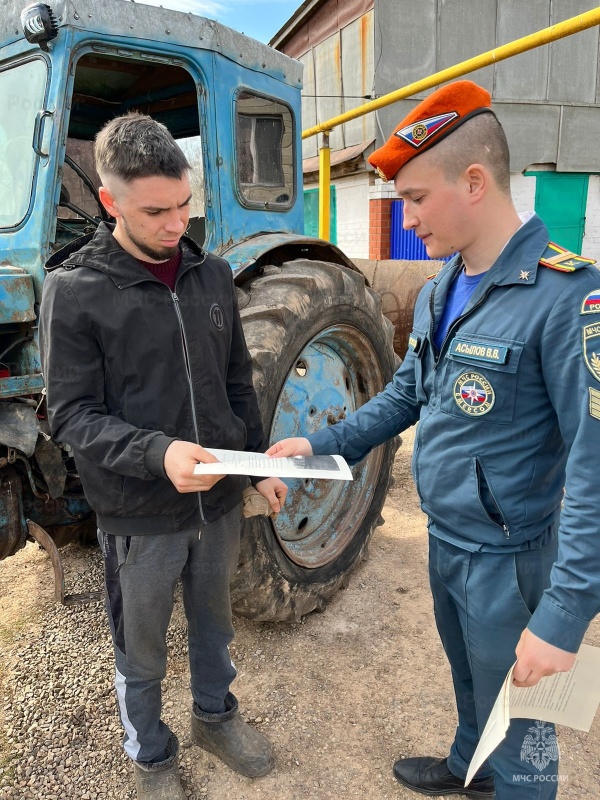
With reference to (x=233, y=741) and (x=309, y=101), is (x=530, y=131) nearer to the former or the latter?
(x=309, y=101)

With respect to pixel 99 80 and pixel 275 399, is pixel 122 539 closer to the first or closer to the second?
pixel 275 399

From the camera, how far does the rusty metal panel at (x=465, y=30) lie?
29.6ft

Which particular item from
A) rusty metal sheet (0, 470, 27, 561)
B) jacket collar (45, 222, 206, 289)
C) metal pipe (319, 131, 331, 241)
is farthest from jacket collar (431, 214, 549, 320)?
metal pipe (319, 131, 331, 241)

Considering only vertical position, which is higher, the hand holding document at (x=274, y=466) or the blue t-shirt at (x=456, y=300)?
the blue t-shirt at (x=456, y=300)

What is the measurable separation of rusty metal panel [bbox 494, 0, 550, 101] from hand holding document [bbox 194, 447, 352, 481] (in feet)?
32.1

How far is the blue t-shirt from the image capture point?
1453mm

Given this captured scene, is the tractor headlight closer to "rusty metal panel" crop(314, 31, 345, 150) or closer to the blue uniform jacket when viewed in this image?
the blue uniform jacket

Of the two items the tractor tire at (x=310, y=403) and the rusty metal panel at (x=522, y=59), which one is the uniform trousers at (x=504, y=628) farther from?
the rusty metal panel at (x=522, y=59)

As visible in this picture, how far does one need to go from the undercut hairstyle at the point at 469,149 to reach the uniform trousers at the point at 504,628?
869mm

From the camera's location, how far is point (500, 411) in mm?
1310

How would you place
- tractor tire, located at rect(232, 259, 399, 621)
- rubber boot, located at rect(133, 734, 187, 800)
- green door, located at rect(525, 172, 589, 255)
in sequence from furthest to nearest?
green door, located at rect(525, 172, 589, 255) → tractor tire, located at rect(232, 259, 399, 621) → rubber boot, located at rect(133, 734, 187, 800)

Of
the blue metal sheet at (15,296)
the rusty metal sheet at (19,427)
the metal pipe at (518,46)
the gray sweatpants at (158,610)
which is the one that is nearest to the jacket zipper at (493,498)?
the gray sweatpants at (158,610)

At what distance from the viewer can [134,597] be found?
1.64 m

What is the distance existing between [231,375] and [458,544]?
0.83m
